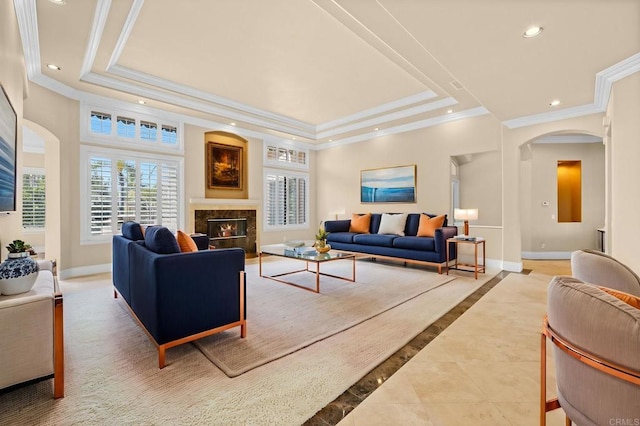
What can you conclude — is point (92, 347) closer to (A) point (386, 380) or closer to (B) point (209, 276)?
(B) point (209, 276)

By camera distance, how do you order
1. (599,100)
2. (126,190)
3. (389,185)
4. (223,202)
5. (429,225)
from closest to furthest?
(599,100)
(126,190)
(429,225)
(223,202)
(389,185)

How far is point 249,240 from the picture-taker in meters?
7.18

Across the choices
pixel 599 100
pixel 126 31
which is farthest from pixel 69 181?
pixel 599 100

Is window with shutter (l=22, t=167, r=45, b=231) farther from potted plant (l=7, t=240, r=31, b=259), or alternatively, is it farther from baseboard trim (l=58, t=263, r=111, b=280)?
potted plant (l=7, t=240, r=31, b=259)

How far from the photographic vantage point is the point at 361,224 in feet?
22.7

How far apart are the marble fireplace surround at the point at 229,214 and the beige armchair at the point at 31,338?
14.7 feet

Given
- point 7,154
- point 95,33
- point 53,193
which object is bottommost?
point 53,193

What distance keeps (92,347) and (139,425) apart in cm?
127

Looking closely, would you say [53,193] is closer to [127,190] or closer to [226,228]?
[127,190]

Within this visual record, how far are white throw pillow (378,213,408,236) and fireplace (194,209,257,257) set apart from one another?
303 centimetres

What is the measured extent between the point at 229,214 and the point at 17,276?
502cm

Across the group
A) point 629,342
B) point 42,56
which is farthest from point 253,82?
point 629,342

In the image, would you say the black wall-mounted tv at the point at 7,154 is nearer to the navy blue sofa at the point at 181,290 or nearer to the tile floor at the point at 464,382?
the navy blue sofa at the point at 181,290

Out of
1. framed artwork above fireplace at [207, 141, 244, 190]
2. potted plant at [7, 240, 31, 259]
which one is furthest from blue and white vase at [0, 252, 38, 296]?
framed artwork above fireplace at [207, 141, 244, 190]
